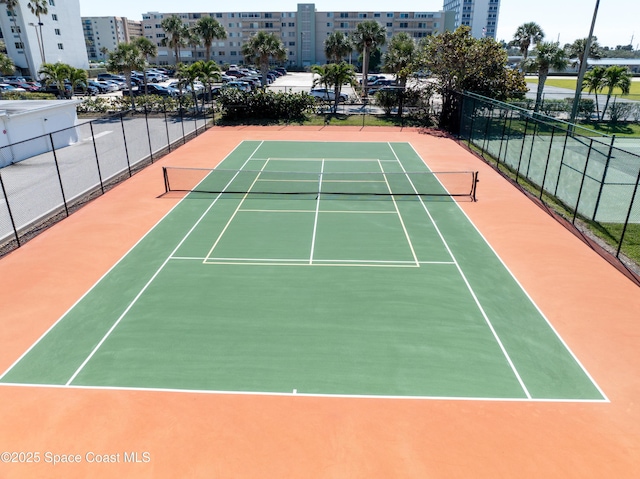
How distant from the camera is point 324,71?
3888 centimetres

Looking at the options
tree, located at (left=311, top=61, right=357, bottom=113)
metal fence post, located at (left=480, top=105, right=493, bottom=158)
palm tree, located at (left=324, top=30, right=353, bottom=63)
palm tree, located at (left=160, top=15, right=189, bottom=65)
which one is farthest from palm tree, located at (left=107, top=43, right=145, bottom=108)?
metal fence post, located at (left=480, top=105, right=493, bottom=158)

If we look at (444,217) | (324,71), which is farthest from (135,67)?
(444,217)

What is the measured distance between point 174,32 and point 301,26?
52319 mm

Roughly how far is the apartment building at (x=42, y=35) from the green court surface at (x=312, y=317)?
6671 centimetres

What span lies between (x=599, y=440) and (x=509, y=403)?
150 cm

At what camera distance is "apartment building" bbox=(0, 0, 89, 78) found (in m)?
66.0

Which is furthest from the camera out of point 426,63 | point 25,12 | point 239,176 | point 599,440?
point 25,12

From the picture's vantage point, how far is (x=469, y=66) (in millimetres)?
33750

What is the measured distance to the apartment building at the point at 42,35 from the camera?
66.0 meters

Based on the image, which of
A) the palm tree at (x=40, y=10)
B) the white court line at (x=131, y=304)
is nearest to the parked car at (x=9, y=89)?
the palm tree at (x=40, y=10)

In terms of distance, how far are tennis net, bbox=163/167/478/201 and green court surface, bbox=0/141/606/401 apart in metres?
2.60

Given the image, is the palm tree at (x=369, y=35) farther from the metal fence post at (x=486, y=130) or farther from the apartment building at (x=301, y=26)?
the apartment building at (x=301, y=26)

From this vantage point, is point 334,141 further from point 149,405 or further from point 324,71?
point 149,405

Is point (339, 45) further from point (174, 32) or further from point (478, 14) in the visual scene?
point (478, 14)
